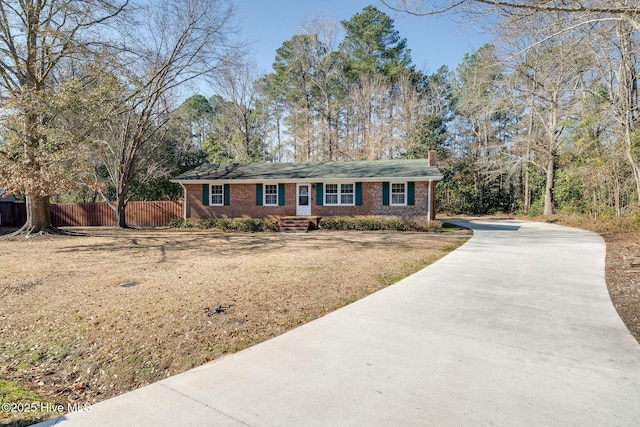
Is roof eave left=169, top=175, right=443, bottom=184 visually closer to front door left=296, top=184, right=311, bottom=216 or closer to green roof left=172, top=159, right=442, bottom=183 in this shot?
green roof left=172, top=159, right=442, bottom=183

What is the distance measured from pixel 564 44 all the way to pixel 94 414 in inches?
600

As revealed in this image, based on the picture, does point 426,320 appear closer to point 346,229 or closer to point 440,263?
point 440,263

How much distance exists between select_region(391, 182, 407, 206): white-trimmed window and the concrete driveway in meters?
11.4

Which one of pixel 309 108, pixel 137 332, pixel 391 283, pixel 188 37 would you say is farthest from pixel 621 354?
pixel 309 108

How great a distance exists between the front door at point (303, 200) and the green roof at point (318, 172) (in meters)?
0.59

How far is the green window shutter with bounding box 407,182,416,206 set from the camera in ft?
52.2

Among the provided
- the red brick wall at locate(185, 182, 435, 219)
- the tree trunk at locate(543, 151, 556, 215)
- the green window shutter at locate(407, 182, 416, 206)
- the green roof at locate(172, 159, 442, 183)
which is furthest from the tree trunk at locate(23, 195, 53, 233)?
the tree trunk at locate(543, 151, 556, 215)

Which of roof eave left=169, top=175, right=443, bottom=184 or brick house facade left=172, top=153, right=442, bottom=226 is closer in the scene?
roof eave left=169, top=175, right=443, bottom=184

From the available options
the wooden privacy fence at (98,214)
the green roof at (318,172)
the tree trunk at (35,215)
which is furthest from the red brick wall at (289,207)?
the tree trunk at (35,215)

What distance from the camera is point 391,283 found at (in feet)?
19.5

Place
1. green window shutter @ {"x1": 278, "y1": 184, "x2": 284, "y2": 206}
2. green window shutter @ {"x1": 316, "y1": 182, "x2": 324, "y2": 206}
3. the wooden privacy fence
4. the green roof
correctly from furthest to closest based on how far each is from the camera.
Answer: the wooden privacy fence, green window shutter @ {"x1": 278, "y1": 184, "x2": 284, "y2": 206}, green window shutter @ {"x1": 316, "y1": 182, "x2": 324, "y2": 206}, the green roof

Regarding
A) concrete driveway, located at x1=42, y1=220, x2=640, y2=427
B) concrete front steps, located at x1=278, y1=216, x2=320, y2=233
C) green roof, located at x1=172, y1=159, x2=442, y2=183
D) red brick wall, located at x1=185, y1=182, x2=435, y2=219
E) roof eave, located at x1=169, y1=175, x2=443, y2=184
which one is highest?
green roof, located at x1=172, y1=159, x2=442, y2=183

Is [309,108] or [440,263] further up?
[309,108]

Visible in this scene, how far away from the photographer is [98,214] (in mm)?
20375
